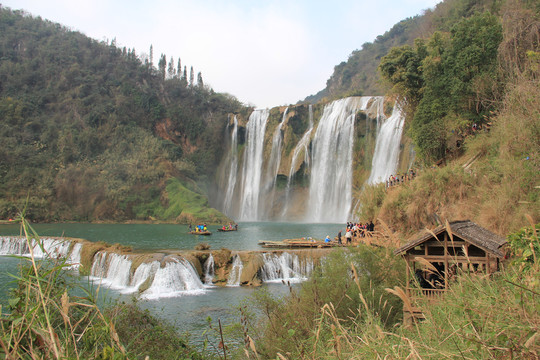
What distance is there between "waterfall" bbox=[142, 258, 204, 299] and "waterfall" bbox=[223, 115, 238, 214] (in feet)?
124

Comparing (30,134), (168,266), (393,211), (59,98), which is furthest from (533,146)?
(59,98)

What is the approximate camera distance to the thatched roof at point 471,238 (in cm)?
724

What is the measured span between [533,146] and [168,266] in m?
12.9

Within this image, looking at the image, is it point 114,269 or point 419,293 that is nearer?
point 419,293

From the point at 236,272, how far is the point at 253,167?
35.4 m

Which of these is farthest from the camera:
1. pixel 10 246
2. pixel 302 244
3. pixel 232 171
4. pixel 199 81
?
pixel 199 81

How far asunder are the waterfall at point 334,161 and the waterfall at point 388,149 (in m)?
6.60

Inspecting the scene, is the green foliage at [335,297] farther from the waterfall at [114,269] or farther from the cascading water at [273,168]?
the cascading water at [273,168]

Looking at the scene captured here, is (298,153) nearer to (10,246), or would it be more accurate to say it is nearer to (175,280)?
(10,246)

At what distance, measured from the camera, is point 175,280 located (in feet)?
52.2

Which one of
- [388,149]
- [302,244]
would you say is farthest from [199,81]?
[302,244]

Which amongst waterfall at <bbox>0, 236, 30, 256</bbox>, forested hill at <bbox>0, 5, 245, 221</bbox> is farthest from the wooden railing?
forested hill at <bbox>0, 5, 245, 221</bbox>

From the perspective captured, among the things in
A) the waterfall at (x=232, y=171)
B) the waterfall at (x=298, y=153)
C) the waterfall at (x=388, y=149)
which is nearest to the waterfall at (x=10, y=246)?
the waterfall at (x=388, y=149)

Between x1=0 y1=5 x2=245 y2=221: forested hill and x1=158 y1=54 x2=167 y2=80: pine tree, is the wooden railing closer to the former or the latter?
x1=0 y1=5 x2=245 y2=221: forested hill
